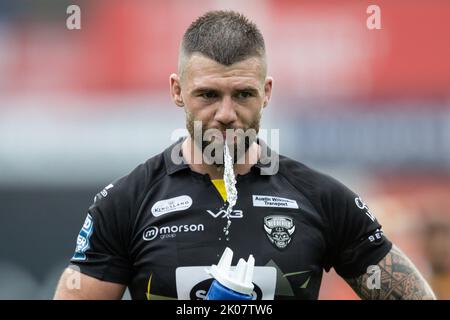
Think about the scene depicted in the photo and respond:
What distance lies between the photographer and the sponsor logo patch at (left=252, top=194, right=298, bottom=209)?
12.2 feet

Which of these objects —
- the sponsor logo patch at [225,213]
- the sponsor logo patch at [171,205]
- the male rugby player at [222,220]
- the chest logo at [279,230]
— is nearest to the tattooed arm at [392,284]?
the male rugby player at [222,220]

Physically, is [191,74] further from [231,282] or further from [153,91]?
[153,91]

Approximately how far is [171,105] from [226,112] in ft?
17.7

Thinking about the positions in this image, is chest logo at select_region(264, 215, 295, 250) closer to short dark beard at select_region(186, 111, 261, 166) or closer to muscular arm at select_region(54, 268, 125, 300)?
short dark beard at select_region(186, 111, 261, 166)

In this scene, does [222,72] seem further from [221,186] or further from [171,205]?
[171,205]

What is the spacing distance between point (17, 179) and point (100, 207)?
535 cm

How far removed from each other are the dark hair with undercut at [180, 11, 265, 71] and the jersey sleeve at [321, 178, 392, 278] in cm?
71

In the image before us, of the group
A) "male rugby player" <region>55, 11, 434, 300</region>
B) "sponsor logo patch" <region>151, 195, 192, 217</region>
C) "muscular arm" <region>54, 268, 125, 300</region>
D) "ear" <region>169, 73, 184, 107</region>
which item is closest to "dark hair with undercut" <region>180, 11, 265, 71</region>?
"male rugby player" <region>55, 11, 434, 300</region>

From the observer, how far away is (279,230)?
145 inches

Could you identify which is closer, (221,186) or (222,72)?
(222,72)

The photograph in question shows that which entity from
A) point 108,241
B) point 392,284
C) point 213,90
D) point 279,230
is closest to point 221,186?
point 279,230

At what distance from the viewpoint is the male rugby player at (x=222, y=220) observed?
3605mm

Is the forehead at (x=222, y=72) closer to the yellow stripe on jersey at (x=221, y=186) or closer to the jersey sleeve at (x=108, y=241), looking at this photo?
the yellow stripe on jersey at (x=221, y=186)

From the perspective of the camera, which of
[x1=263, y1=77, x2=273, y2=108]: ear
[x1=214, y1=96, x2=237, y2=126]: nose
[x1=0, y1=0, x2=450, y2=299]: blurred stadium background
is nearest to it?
[x1=214, y1=96, x2=237, y2=126]: nose
